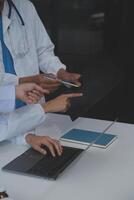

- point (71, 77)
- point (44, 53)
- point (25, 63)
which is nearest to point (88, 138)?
Answer: point (71, 77)

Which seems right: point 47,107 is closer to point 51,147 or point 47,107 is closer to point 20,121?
point 20,121

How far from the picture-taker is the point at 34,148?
1.63 metres

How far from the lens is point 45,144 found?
63.4 inches

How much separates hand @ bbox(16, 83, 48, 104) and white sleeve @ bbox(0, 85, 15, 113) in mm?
24

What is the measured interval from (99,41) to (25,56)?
2390 millimetres

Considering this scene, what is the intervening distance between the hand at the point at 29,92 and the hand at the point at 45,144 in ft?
0.53

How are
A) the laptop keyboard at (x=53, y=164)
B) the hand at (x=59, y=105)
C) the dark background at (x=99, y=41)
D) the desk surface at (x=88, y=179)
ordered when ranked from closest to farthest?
the desk surface at (x=88, y=179) → the laptop keyboard at (x=53, y=164) → the hand at (x=59, y=105) → the dark background at (x=99, y=41)

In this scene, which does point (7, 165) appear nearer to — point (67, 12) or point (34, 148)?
point (34, 148)

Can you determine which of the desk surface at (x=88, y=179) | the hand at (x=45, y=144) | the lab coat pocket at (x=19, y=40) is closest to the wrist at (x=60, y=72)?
the lab coat pocket at (x=19, y=40)

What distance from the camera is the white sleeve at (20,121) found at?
168 centimetres

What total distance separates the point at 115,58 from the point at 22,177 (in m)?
3.28

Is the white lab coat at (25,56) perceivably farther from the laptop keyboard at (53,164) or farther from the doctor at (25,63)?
the laptop keyboard at (53,164)

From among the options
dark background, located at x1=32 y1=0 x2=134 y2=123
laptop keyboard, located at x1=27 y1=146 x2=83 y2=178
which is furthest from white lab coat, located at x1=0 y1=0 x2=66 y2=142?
dark background, located at x1=32 y1=0 x2=134 y2=123

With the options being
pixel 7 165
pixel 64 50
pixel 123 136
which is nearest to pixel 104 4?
pixel 64 50
